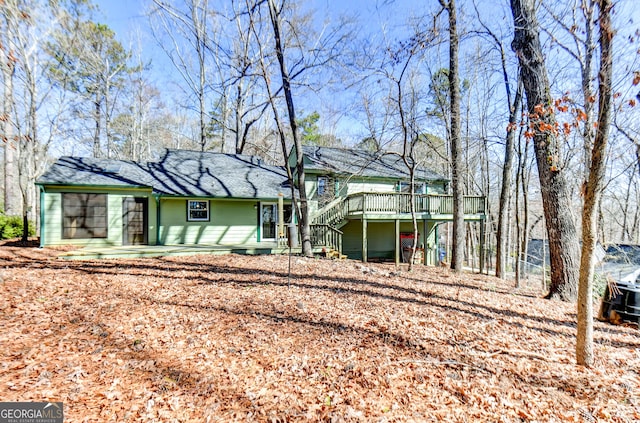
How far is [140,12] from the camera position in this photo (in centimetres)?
852

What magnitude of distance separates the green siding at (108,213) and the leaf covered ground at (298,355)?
5.68 meters

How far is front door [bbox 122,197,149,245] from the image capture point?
1174 cm

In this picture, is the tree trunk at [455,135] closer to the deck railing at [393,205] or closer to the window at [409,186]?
the deck railing at [393,205]

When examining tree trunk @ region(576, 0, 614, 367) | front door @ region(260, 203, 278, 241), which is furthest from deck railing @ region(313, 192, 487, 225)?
tree trunk @ region(576, 0, 614, 367)

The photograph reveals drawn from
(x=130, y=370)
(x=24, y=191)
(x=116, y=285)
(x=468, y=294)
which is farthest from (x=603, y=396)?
(x=24, y=191)

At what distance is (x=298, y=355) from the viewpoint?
3.59 meters

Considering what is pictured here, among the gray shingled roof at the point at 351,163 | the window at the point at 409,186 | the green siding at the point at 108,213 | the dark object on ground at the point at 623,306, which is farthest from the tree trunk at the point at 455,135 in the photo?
the green siding at the point at 108,213

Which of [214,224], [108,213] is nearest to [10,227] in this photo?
[108,213]

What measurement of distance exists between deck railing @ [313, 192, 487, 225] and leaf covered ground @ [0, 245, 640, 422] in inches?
287

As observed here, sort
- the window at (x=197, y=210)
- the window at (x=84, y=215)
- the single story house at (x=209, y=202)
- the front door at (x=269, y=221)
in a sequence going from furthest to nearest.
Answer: the front door at (x=269, y=221), the window at (x=197, y=210), the single story house at (x=209, y=202), the window at (x=84, y=215)

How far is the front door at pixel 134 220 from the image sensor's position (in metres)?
11.7

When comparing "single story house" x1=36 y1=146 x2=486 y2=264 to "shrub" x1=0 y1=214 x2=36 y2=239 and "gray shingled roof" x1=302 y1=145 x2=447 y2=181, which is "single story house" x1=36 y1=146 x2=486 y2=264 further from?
"shrub" x1=0 y1=214 x2=36 y2=239

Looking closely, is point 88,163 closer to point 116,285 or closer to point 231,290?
point 116,285

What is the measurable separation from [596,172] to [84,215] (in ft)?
46.5
